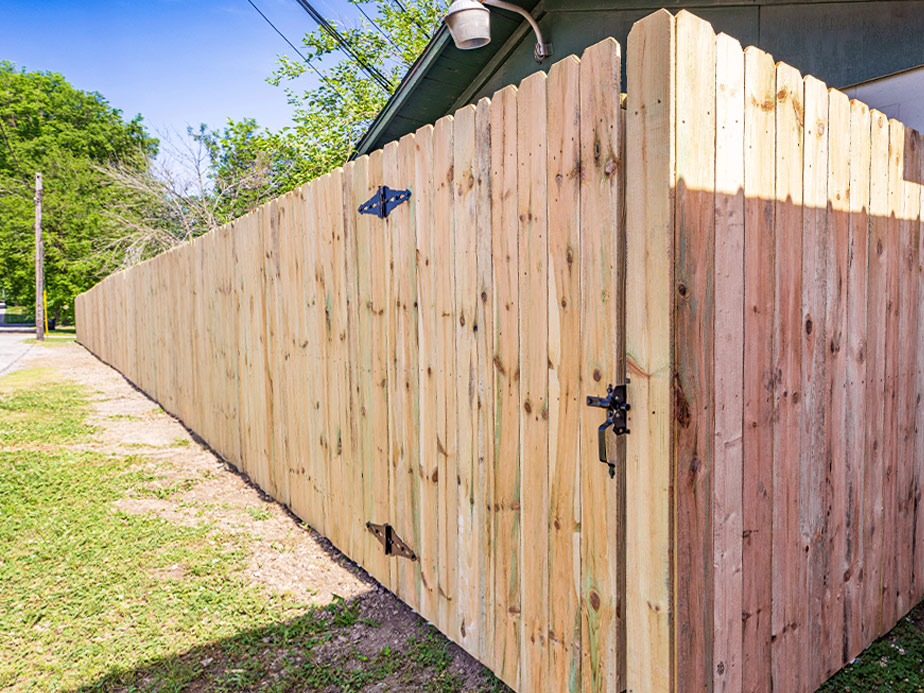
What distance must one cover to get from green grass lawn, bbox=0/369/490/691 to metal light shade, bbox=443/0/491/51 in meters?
3.77

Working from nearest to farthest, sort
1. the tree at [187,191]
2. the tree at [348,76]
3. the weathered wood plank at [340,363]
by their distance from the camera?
the weathered wood plank at [340,363] → the tree at [348,76] → the tree at [187,191]

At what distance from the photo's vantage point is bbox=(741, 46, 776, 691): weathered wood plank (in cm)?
164

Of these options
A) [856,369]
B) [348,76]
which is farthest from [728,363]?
[348,76]

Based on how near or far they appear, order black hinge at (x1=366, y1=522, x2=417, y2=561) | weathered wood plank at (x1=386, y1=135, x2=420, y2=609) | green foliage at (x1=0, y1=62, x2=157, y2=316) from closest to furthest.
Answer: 1. weathered wood plank at (x1=386, y1=135, x2=420, y2=609)
2. black hinge at (x1=366, y1=522, x2=417, y2=561)
3. green foliage at (x1=0, y1=62, x2=157, y2=316)

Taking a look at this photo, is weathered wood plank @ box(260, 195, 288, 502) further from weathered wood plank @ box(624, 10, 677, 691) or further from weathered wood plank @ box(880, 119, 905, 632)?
weathered wood plank @ box(880, 119, 905, 632)

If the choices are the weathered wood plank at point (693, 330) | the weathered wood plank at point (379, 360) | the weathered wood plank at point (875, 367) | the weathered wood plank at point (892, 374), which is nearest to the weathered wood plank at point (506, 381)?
the weathered wood plank at point (693, 330)

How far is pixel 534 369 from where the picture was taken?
1872 millimetres

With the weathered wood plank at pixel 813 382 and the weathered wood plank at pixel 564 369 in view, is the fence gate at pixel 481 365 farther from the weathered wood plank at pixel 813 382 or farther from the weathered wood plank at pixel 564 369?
the weathered wood plank at pixel 813 382

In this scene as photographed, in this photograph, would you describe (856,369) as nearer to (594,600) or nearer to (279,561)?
(594,600)

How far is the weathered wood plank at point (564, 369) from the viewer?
1.69 metres

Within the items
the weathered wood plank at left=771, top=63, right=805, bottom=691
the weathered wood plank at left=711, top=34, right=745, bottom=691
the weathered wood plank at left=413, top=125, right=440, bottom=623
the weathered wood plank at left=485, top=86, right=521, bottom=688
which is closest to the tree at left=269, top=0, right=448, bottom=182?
the weathered wood plank at left=413, top=125, right=440, bottom=623

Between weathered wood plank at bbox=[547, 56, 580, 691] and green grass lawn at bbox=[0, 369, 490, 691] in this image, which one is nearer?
weathered wood plank at bbox=[547, 56, 580, 691]

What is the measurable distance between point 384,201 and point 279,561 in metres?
2.03

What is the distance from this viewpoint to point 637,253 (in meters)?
1.51
